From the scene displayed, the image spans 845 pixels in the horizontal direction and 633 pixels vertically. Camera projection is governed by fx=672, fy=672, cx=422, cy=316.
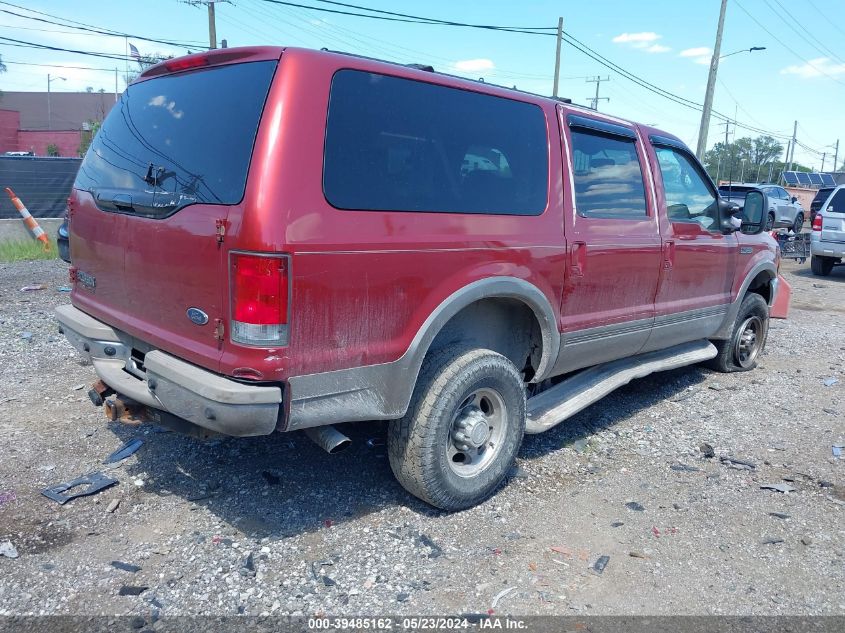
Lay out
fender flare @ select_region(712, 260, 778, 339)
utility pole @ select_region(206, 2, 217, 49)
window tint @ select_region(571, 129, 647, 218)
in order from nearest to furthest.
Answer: window tint @ select_region(571, 129, 647, 218)
fender flare @ select_region(712, 260, 778, 339)
utility pole @ select_region(206, 2, 217, 49)

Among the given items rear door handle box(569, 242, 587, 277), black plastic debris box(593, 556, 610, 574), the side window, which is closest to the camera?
black plastic debris box(593, 556, 610, 574)

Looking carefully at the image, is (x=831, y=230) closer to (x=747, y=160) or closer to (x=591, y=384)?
(x=591, y=384)

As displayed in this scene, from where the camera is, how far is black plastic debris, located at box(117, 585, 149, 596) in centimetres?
282

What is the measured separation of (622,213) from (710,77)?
947 inches

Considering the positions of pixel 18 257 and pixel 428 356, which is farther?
pixel 18 257

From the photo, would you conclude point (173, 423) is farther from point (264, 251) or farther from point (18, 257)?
point (18, 257)

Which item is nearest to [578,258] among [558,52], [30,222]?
[30,222]

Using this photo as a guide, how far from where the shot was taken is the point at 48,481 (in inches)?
148

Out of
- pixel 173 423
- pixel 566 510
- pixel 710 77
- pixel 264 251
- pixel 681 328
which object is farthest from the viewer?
pixel 710 77

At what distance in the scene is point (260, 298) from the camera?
2.69m

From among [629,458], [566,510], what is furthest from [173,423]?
[629,458]

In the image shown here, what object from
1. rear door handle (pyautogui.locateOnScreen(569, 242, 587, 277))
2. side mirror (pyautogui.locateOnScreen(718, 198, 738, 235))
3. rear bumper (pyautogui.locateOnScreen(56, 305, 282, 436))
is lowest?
rear bumper (pyautogui.locateOnScreen(56, 305, 282, 436))

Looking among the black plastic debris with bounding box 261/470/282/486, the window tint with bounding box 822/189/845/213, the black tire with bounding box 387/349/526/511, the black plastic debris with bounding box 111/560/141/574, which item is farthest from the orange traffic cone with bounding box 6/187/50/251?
the window tint with bounding box 822/189/845/213

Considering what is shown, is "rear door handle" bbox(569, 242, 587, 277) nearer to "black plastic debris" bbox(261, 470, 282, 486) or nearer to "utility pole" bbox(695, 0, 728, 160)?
"black plastic debris" bbox(261, 470, 282, 486)
